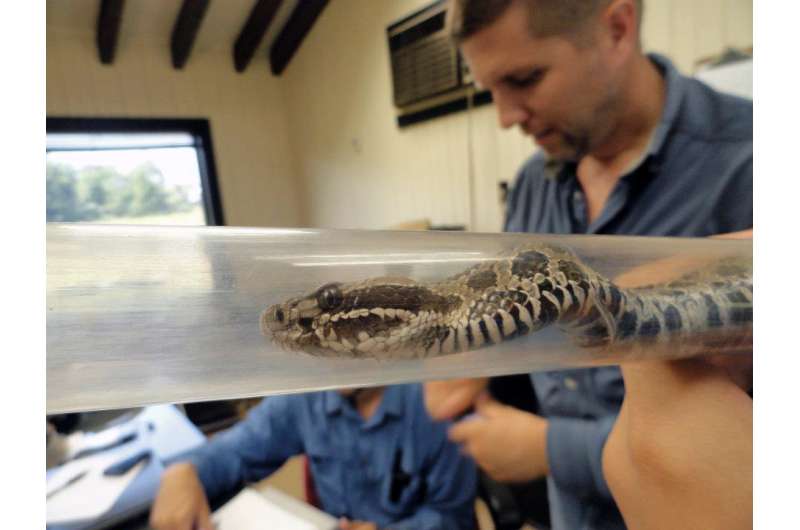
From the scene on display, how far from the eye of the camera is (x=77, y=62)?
188cm

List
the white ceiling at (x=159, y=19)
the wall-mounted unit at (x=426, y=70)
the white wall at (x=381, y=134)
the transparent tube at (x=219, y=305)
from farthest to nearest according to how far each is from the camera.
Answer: the white ceiling at (x=159, y=19)
the wall-mounted unit at (x=426, y=70)
the white wall at (x=381, y=134)
the transparent tube at (x=219, y=305)

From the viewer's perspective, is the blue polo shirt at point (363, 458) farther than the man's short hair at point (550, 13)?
Yes

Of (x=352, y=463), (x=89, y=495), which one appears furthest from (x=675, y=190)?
(x=89, y=495)

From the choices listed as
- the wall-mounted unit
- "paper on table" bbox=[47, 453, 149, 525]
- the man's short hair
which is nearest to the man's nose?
the man's short hair

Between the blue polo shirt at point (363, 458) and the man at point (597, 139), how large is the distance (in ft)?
0.50

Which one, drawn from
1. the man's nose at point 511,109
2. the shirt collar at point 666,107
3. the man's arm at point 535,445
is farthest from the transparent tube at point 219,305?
the man's nose at point 511,109

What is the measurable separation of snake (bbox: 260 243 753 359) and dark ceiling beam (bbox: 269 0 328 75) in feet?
6.57

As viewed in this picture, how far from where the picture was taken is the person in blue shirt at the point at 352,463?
744mm

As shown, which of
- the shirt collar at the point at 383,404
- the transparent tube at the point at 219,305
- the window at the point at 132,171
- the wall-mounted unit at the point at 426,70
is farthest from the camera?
the window at the point at 132,171

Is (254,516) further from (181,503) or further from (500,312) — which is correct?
(500,312)

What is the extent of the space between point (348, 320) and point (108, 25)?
86.1 inches

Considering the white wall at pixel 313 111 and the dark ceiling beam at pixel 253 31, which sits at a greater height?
the dark ceiling beam at pixel 253 31

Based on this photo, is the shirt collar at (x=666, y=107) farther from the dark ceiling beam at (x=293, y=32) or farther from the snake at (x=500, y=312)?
the dark ceiling beam at (x=293, y=32)

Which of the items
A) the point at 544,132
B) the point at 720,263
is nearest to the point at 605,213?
the point at 544,132
